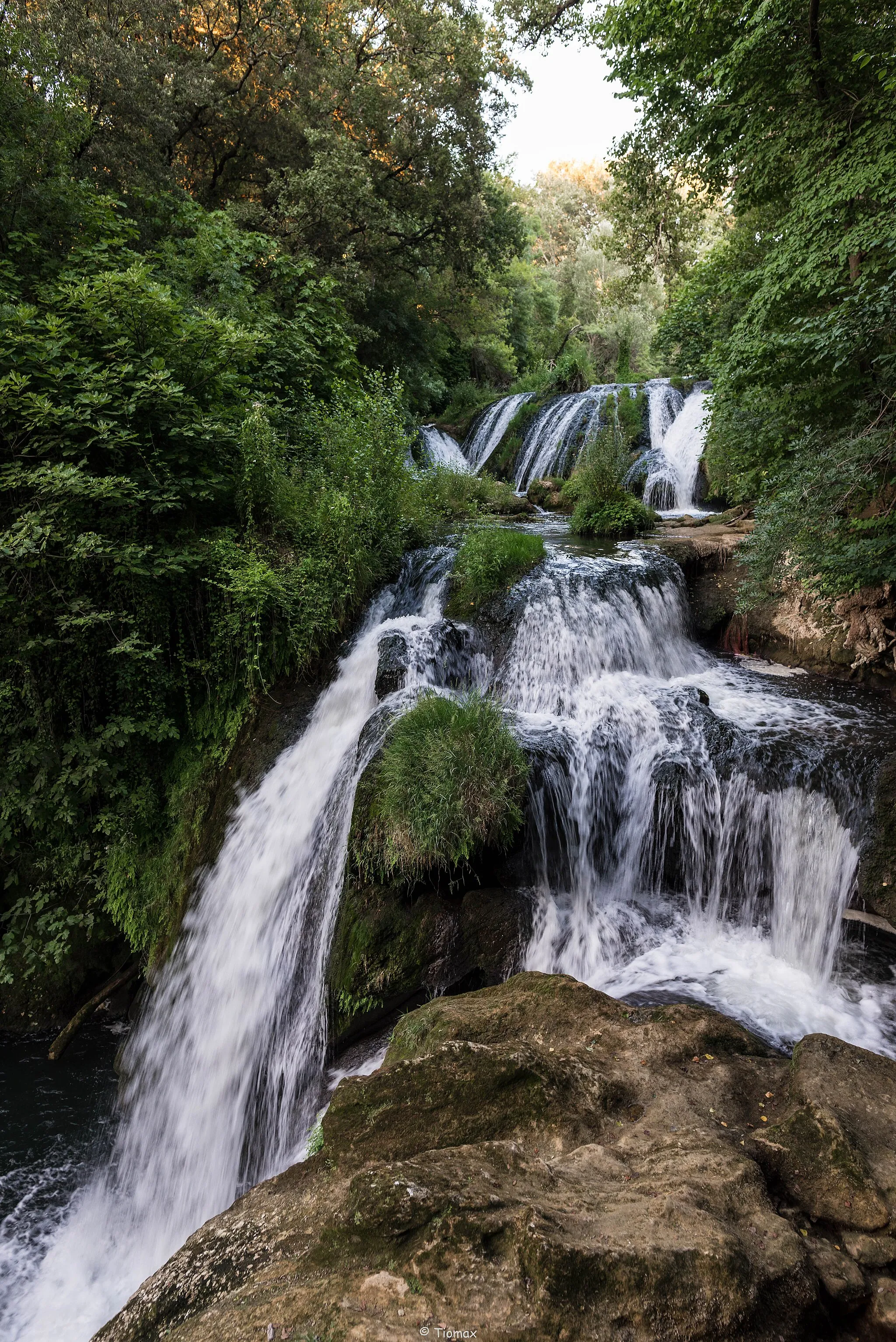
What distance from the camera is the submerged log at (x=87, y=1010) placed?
17.4ft

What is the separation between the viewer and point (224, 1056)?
4336 mm

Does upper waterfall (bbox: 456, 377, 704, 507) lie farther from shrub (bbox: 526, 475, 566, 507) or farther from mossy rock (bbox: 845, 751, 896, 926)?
mossy rock (bbox: 845, 751, 896, 926)

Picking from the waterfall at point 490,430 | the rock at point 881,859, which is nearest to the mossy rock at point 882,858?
the rock at point 881,859

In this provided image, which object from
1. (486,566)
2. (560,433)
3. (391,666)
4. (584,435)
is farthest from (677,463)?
(391,666)

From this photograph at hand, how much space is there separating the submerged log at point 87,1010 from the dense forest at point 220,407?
1.26 feet

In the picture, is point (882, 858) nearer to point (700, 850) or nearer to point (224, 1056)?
point (700, 850)

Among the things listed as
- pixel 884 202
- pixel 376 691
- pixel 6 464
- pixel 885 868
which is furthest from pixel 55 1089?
pixel 884 202

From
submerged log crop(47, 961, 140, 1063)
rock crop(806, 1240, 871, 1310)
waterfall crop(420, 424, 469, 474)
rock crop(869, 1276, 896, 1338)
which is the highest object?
waterfall crop(420, 424, 469, 474)

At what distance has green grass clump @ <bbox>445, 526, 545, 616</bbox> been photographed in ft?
23.0

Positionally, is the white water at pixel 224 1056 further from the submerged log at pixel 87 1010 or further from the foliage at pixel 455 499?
the foliage at pixel 455 499

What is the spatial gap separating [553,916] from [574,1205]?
9.04 feet

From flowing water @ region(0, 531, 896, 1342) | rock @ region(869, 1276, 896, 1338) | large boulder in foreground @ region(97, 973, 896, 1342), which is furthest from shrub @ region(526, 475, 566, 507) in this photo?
rock @ region(869, 1276, 896, 1338)

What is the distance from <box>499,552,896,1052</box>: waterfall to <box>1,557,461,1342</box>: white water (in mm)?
1641

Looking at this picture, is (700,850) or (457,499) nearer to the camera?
(700,850)
